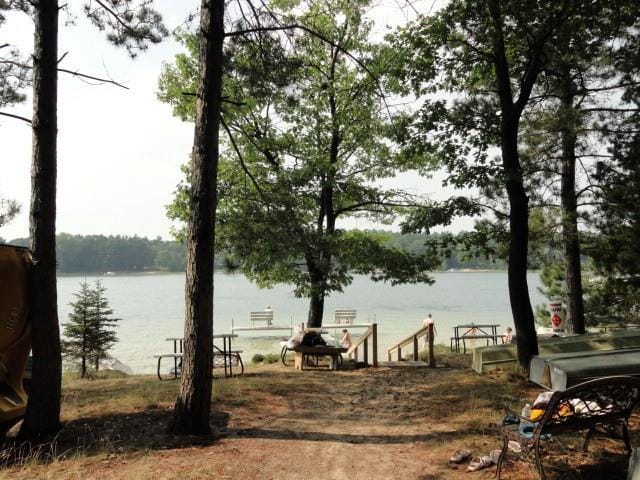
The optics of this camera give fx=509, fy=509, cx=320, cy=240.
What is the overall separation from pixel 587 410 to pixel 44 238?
5933mm

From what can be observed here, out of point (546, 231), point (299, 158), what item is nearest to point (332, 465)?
point (546, 231)

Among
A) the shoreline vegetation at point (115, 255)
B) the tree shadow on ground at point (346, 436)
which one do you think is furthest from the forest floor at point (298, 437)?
the shoreline vegetation at point (115, 255)

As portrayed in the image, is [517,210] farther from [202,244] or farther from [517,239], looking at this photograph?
[202,244]

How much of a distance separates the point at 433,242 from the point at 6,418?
7.31 m

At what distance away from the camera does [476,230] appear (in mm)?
9742

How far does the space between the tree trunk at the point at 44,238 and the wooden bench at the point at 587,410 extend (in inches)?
196

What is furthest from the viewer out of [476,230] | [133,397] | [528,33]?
[476,230]

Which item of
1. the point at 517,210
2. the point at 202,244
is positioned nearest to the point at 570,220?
the point at 517,210

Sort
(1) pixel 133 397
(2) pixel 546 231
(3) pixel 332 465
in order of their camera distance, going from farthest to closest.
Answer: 1. (2) pixel 546 231
2. (1) pixel 133 397
3. (3) pixel 332 465

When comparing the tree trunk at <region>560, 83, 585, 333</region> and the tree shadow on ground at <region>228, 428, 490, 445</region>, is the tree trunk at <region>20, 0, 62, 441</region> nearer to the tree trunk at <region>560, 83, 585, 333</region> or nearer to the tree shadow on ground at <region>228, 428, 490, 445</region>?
the tree shadow on ground at <region>228, 428, 490, 445</region>

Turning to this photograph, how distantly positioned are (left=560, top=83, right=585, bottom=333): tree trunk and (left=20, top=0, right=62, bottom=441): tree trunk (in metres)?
9.29

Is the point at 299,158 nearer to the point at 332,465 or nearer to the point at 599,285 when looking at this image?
the point at 599,285

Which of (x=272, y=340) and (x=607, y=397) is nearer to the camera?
(x=607, y=397)

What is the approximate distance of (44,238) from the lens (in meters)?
6.05
